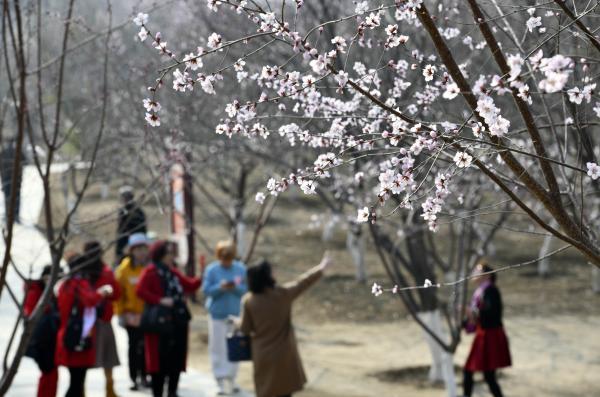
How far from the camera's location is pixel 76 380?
8242mm

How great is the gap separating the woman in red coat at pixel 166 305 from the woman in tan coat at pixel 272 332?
82 centimetres

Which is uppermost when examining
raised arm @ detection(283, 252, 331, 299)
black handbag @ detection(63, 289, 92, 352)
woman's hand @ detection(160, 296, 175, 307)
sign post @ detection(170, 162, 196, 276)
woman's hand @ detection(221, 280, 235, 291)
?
sign post @ detection(170, 162, 196, 276)

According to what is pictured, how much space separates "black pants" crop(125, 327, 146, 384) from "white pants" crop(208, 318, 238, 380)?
2.35 feet

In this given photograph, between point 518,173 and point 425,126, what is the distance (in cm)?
38

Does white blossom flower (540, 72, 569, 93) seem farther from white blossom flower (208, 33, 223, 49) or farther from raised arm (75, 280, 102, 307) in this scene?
raised arm (75, 280, 102, 307)

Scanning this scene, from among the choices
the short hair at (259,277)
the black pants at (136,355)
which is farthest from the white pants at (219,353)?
the short hair at (259,277)

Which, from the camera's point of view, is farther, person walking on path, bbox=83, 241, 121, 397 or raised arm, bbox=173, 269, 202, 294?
raised arm, bbox=173, 269, 202, 294

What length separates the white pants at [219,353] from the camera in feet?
34.0

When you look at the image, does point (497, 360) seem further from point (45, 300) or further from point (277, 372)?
point (45, 300)

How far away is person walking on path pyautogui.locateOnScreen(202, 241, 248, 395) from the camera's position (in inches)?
397

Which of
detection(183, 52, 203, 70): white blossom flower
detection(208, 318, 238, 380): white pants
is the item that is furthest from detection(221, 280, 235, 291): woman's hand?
detection(183, 52, 203, 70): white blossom flower

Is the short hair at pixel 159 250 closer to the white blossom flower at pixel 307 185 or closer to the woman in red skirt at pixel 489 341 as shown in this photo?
the woman in red skirt at pixel 489 341

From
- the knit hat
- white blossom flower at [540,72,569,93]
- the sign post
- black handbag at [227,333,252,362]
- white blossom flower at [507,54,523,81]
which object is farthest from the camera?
the sign post

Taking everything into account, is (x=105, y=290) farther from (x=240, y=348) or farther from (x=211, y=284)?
(x=211, y=284)
